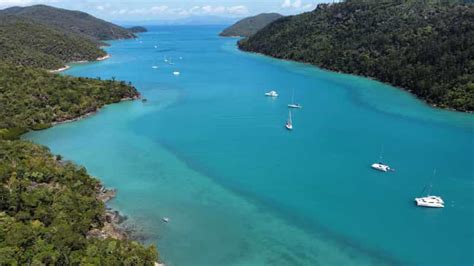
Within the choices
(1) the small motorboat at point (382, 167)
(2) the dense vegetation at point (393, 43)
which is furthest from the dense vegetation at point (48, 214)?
(2) the dense vegetation at point (393, 43)

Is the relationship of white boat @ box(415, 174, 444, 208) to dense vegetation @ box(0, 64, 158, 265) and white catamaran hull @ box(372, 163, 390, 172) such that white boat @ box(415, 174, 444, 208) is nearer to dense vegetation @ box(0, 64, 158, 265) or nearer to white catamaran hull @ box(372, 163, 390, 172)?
white catamaran hull @ box(372, 163, 390, 172)

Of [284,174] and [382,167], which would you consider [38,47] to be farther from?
[382,167]

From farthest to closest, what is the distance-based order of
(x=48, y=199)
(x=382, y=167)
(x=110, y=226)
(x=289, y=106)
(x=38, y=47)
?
(x=38, y=47)
(x=289, y=106)
(x=382, y=167)
(x=110, y=226)
(x=48, y=199)

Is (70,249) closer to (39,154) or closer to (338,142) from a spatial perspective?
(39,154)

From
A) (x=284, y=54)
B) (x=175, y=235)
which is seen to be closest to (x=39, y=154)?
(x=175, y=235)

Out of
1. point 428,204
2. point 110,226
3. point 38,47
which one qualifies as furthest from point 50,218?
point 38,47
